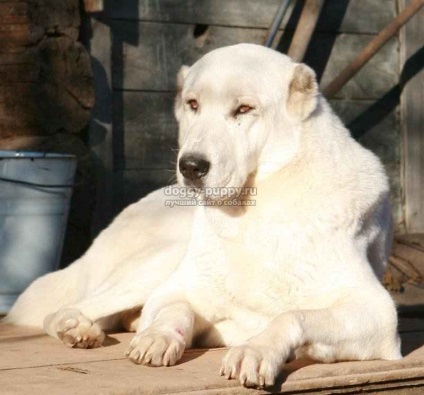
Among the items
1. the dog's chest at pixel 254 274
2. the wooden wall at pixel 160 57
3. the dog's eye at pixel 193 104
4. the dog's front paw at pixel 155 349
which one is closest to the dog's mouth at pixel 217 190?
the dog's chest at pixel 254 274

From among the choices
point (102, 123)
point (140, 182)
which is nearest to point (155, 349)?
point (102, 123)

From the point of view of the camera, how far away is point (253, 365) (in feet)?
8.80

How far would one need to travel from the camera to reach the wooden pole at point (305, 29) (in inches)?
232

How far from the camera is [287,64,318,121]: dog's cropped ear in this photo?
10.7ft

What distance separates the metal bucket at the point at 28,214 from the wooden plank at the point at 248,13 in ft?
3.84

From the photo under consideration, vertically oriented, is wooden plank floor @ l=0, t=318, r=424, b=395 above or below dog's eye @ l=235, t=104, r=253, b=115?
below

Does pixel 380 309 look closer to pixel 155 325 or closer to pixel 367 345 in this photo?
pixel 367 345

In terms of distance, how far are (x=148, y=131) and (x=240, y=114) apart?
2793mm

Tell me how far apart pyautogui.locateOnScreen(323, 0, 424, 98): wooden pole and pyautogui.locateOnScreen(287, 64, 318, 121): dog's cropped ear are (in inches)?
107

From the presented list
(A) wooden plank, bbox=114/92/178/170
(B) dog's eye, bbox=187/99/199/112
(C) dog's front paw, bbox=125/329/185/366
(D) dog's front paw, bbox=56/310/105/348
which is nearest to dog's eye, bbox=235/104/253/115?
(B) dog's eye, bbox=187/99/199/112

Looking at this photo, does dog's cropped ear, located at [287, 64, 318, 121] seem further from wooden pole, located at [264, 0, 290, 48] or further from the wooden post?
wooden pole, located at [264, 0, 290, 48]

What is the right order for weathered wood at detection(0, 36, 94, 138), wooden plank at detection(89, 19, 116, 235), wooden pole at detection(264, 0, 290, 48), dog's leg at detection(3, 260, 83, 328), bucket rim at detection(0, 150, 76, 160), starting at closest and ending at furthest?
dog's leg at detection(3, 260, 83, 328), bucket rim at detection(0, 150, 76, 160), weathered wood at detection(0, 36, 94, 138), wooden plank at detection(89, 19, 116, 235), wooden pole at detection(264, 0, 290, 48)

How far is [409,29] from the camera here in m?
6.61

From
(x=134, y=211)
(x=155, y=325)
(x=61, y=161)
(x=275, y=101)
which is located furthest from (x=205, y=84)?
(x=61, y=161)
